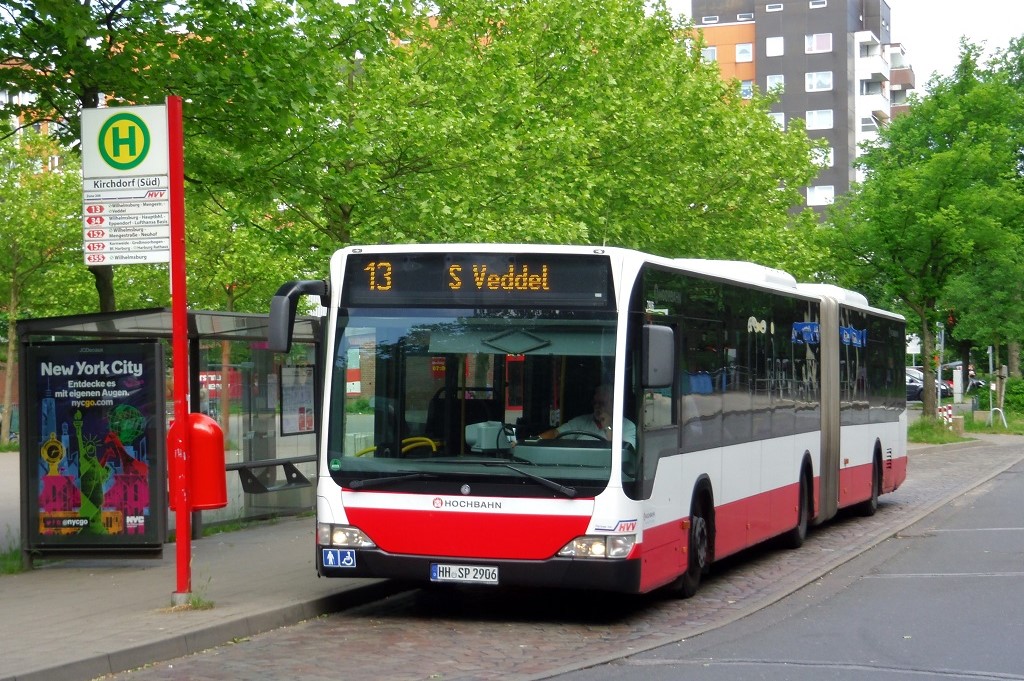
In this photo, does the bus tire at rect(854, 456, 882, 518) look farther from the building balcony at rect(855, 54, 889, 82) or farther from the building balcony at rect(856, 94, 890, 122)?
the building balcony at rect(856, 94, 890, 122)

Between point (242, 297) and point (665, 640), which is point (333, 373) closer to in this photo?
point (665, 640)

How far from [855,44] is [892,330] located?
8284 cm

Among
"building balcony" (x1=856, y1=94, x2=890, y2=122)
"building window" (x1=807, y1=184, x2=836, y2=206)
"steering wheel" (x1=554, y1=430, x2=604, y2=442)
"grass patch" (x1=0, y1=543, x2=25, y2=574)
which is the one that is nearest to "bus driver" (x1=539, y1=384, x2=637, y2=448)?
"steering wheel" (x1=554, y1=430, x2=604, y2=442)

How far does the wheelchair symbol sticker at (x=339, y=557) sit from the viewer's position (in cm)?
1069

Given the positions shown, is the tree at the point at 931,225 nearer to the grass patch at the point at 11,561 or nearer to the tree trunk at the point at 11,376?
the tree trunk at the point at 11,376

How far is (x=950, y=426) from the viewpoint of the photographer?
4106 centimetres

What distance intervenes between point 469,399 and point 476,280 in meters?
0.87

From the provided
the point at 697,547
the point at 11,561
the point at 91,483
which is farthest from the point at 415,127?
the point at 697,547

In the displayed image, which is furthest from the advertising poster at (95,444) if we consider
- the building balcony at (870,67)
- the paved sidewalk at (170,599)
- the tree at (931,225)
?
the building balcony at (870,67)

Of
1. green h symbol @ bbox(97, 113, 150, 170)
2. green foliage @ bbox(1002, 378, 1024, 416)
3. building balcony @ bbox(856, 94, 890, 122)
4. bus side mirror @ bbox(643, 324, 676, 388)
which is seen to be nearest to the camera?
bus side mirror @ bbox(643, 324, 676, 388)

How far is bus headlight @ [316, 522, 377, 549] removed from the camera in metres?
10.7

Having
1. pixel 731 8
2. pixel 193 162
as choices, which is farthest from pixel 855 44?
pixel 193 162

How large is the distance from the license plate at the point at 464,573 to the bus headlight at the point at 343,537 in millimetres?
487

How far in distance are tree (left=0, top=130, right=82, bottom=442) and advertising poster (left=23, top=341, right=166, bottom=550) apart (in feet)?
88.7
